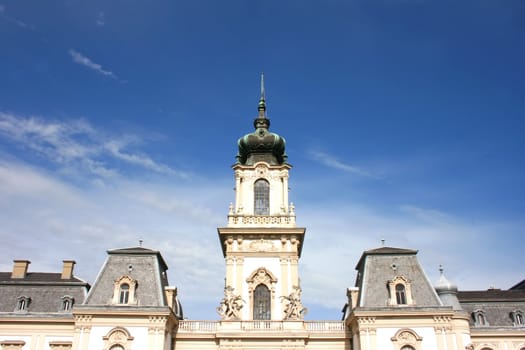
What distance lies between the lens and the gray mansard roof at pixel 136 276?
37.6 m

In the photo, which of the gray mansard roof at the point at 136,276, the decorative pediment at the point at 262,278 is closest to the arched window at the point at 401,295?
the decorative pediment at the point at 262,278

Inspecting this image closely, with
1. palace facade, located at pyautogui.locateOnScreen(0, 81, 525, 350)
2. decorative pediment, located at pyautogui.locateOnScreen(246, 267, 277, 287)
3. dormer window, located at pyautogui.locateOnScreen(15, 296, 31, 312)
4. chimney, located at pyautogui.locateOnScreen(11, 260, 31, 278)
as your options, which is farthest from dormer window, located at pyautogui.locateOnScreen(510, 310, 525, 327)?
chimney, located at pyautogui.locateOnScreen(11, 260, 31, 278)

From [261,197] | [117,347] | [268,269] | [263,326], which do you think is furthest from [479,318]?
[117,347]

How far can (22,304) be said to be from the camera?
128 ft

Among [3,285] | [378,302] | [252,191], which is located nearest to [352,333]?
[378,302]

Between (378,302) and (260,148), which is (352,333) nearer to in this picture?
(378,302)

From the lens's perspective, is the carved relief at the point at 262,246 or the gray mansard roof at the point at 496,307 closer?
the gray mansard roof at the point at 496,307

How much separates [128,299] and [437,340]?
21.6m

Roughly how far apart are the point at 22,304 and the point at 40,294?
4.67 feet

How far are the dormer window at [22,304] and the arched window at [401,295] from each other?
2702cm

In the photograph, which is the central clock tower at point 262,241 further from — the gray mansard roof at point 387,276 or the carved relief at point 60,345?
the carved relief at point 60,345

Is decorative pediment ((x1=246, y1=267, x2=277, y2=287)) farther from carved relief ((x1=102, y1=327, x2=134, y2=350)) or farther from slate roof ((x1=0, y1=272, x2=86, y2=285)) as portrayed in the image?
slate roof ((x1=0, y1=272, x2=86, y2=285))

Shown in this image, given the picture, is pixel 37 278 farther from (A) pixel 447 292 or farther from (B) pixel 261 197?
(A) pixel 447 292

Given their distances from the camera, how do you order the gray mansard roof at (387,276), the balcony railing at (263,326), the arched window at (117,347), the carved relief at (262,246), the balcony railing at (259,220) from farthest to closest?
the balcony railing at (259,220) → the carved relief at (262,246) → the balcony railing at (263,326) → the gray mansard roof at (387,276) → the arched window at (117,347)
